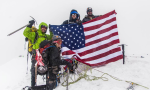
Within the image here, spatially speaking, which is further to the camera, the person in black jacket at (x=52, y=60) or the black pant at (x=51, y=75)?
the black pant at (x=51, y=75)

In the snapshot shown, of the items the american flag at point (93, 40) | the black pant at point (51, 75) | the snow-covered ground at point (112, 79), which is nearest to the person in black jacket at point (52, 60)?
the black pant at point (51, 75)

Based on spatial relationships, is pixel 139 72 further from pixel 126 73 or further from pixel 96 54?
pixel 96 54

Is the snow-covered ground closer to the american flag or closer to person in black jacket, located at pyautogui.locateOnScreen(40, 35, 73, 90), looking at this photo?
the american flag

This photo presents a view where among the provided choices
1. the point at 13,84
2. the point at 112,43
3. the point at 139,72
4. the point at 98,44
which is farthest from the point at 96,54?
the point at 13,84

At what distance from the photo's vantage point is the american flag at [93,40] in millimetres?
6457

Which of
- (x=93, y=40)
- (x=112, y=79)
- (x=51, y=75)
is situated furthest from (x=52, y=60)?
(x=93, y=40)

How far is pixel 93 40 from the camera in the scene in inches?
264

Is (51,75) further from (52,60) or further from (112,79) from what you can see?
(112,79)

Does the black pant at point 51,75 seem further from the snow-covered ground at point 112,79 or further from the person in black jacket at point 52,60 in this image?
the snow-covered ground at point 112,79

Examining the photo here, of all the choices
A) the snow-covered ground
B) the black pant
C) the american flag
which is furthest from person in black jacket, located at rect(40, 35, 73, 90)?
the american flag

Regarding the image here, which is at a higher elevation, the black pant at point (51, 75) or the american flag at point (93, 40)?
the american flag at point (93, 40)

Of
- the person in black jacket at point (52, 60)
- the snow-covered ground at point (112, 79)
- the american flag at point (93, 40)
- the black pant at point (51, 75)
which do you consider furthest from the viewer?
the american flag at point (93, 40)

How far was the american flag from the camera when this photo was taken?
21.2 feet

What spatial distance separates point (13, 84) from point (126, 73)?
5.41 metres
